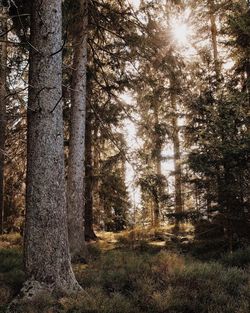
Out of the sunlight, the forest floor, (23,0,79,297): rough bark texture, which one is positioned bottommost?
the forest floor

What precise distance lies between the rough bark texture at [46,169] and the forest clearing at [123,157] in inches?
0.9

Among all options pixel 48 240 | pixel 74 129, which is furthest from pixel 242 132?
pixel 48 240

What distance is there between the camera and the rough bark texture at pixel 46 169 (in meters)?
5.55

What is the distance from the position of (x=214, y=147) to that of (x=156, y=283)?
5.42m

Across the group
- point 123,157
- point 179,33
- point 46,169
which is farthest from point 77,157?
point 179,33

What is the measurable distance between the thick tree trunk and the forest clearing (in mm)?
31

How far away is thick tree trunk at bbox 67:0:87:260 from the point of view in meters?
9.52

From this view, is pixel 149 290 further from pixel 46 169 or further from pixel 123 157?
pixel 123 157

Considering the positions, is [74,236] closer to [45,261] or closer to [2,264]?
[2,264]

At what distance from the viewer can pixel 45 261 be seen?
5539 millimetres

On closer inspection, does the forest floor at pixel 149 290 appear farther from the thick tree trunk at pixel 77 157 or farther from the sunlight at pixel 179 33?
the sunlight at pixel 179 33

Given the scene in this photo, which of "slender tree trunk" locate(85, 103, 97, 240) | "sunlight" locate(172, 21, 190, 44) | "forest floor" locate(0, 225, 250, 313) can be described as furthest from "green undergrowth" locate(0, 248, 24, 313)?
"sunlight" locate(172, 21, 190, 44)

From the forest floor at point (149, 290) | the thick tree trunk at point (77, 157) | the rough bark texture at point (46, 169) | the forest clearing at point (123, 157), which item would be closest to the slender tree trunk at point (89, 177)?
the forest clearing at point (123, 157)

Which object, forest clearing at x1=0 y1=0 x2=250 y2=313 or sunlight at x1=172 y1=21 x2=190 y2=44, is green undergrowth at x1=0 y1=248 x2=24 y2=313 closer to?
forest clearing at x1=0 y1=0 x2=250 y2=313
